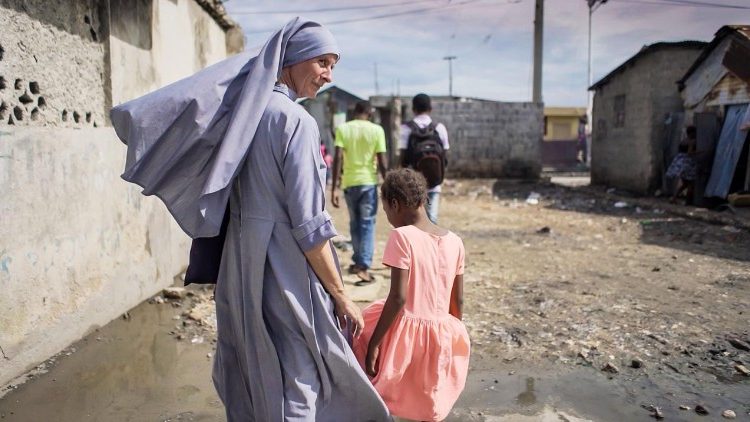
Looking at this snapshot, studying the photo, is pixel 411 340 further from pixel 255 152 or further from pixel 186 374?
pixel 186 374

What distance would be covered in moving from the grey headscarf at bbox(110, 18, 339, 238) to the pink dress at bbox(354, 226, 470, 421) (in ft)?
2.22

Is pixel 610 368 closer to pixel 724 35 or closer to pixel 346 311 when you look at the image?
pixel 346 311

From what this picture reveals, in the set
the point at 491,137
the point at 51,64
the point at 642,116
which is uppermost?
the point at 642,116

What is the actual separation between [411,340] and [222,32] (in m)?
6.35

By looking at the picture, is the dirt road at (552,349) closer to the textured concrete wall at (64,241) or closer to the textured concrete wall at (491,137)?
the textured concrete wall at (64,241)

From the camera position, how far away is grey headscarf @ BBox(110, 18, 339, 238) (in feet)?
5.74

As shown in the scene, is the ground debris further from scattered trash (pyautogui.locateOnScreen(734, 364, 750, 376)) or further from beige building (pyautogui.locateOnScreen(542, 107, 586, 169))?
beige building (pyautogui.locateOnScreen(542, 107, 586, 169))

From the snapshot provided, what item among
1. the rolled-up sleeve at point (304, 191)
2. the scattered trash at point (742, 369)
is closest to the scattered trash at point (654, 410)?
the scattered trash at point (742, 369)

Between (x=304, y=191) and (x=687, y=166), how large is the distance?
35.5 feet

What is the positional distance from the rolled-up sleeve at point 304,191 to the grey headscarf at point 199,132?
14 centimetres

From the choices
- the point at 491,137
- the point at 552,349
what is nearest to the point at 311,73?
the point at 552,349

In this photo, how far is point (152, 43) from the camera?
496cm

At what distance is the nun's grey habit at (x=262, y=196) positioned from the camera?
176cm

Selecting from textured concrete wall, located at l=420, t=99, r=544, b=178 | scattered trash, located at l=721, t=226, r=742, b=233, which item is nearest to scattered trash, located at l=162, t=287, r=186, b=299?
scattered trash, located at l=721, t=226, r=742, b=233
